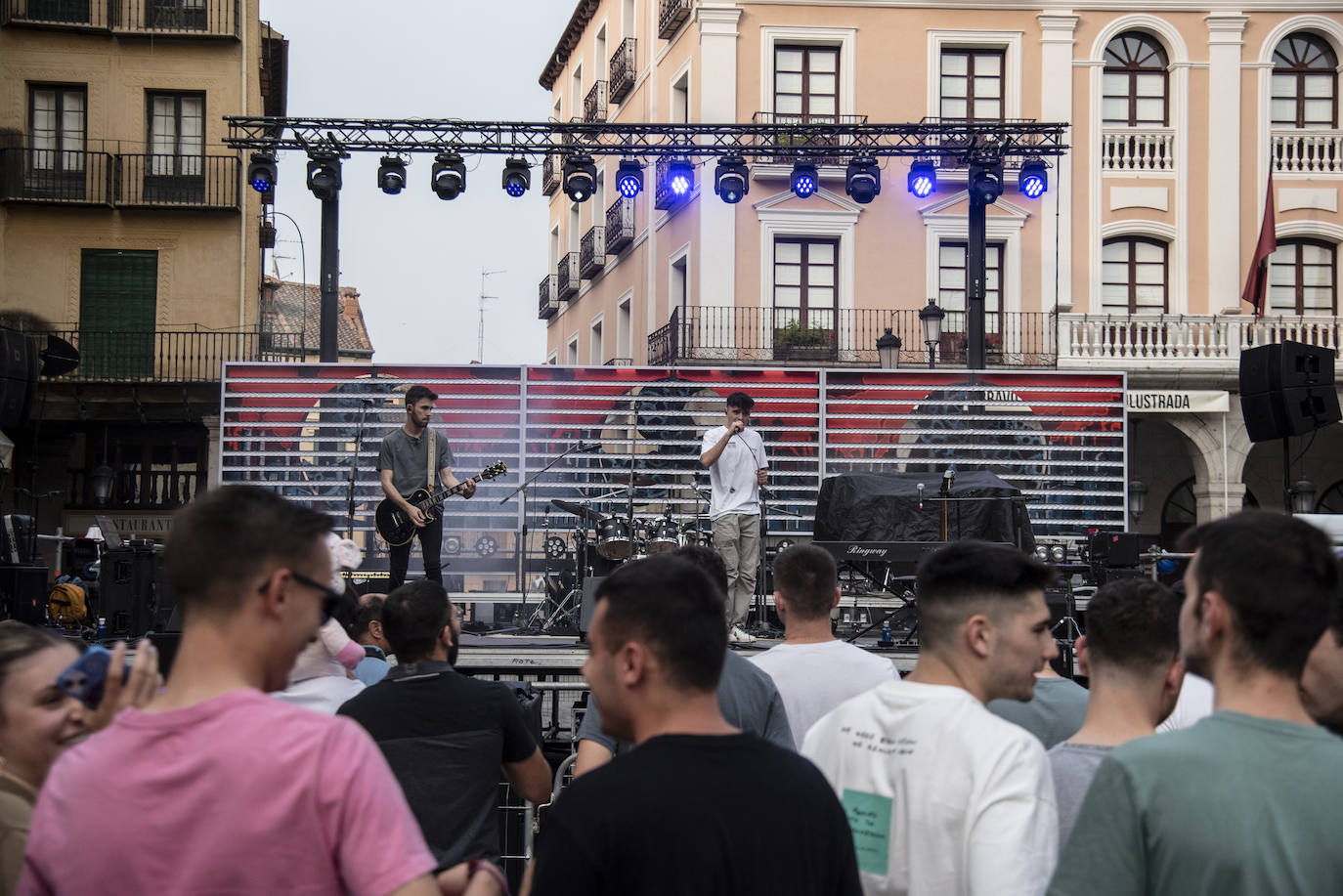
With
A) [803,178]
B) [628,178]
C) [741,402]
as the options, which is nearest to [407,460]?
[741,402]

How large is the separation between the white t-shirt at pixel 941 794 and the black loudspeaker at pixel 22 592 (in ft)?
30.6

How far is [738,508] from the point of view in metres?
11.3

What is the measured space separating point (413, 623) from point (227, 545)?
191 cm

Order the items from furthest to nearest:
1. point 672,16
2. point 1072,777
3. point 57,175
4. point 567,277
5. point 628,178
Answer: point 567,277 → point 672,16 → point 57,175 → point 628,178 → point 1072,777

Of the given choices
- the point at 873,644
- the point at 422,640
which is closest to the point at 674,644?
the point at 422,640

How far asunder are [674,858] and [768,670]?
2276mm

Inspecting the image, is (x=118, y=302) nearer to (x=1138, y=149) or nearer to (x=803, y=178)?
(x=803, y=178)

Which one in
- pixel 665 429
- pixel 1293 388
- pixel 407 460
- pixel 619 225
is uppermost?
pixel 619 225

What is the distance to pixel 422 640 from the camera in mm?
4219

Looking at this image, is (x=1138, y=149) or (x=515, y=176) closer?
(x=515, y=176)

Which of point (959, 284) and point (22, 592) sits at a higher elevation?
point (959, 284)

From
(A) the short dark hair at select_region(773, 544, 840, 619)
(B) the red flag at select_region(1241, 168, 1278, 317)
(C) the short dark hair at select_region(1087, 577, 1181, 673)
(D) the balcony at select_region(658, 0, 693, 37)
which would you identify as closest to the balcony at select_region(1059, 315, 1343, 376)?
(B) the red flag at select_region(1241, 168, 1278, 317)

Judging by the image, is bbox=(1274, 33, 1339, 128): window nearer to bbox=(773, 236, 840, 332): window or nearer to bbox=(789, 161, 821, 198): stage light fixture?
bbox=(773, 236, 840, 332): window

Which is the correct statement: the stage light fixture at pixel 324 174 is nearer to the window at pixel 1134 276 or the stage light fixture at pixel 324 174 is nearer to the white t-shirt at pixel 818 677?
the white t-shirt at pixel 818 677
